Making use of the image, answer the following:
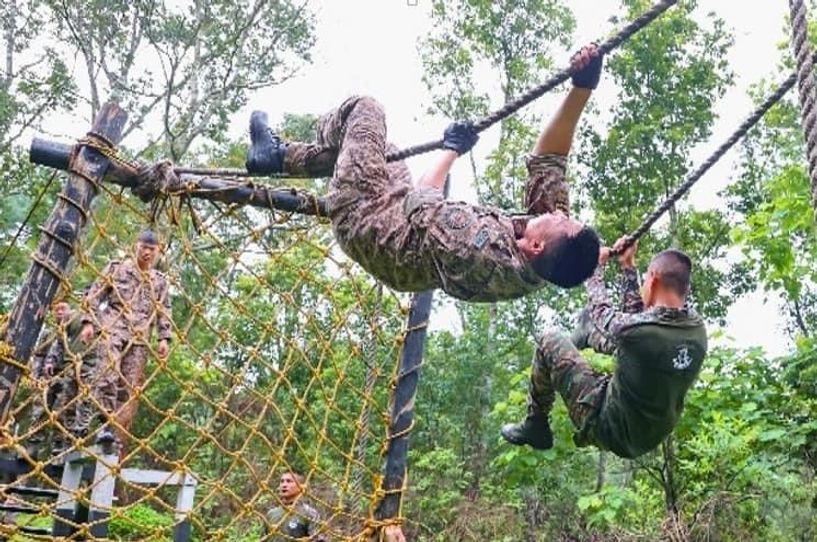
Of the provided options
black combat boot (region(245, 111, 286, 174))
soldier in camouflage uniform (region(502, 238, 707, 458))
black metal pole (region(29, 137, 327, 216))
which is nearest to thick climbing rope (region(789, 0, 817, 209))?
soldier in camouflage uniform (region(502, 238, 707, 458))

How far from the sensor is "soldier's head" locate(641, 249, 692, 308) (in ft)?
6.07

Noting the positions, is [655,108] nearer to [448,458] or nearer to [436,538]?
[448,458]

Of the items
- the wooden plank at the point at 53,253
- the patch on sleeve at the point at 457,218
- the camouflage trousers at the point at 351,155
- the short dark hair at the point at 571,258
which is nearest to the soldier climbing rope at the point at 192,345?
the wooden plank at the point at 53,253

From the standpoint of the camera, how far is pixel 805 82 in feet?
4.51

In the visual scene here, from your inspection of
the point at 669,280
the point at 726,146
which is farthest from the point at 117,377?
the point at 726,146

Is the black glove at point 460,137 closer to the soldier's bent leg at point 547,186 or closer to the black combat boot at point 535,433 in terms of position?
the soldier's bent leg at point 547,186

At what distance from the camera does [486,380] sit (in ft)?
24.9

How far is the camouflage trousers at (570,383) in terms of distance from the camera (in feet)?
6.35

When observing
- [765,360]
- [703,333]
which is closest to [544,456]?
[765,360]

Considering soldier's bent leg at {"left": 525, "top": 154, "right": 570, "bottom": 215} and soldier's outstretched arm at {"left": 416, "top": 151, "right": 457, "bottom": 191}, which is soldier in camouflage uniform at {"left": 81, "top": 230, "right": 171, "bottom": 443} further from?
soldier's bent leg at {"left": 525, "top": 154, "right": 570, "bottom": 215}

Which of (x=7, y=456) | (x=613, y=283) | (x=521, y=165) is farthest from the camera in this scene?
(x=521, y=165)

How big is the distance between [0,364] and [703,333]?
1519mm

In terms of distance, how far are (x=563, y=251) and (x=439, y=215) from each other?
0.30 metres

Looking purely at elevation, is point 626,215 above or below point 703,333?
above
